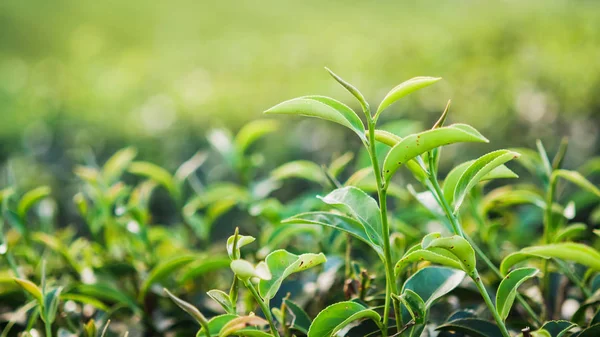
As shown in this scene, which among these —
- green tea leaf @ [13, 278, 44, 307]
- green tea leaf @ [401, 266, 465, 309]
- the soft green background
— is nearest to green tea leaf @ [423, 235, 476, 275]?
green tea leaf @ [401, 266, 465, 309]

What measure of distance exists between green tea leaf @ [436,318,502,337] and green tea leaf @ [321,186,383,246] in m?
0.22

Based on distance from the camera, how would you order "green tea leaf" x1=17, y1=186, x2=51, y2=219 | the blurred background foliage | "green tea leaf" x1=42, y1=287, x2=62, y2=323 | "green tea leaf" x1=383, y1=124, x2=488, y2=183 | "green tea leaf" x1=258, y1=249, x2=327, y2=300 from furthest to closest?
the blurred background foliage < "green tea leaf" x1=17, y1=186, x2=51, y2=219 < "green tea leaf" x1=42, y1=287, x2=62, y2=323 < "green tea leaf" x1=258, y1=249, x2=327, y2=300 < "green tea leaf" x1=383, y1=124, x2=488, y2=183

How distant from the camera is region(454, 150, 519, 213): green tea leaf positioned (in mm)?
981

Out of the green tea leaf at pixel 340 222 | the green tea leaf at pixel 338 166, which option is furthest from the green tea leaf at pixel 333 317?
the green tea leaf at pixel 338 166

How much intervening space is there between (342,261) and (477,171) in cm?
43

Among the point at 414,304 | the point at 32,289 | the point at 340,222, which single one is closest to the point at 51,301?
the point at 32,289

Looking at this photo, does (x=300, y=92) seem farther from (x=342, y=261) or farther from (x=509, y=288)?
(x=509, y=288)

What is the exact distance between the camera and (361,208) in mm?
1057

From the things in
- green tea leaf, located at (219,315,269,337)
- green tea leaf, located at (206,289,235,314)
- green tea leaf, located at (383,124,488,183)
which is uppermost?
green tea leaf, located at (383,124,488,183)

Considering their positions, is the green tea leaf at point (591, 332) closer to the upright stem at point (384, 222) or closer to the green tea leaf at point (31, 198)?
the upright stem at point (384, 222)

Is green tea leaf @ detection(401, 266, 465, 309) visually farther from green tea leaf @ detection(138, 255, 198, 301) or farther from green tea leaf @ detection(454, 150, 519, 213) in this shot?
green tea leaf @ detection(138, 255, 198, 301)

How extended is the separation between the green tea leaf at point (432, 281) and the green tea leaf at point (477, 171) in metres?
0.16

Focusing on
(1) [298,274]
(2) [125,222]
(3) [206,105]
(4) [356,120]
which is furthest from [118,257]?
(3) [206,105]

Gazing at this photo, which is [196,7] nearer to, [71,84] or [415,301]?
[71,84]
